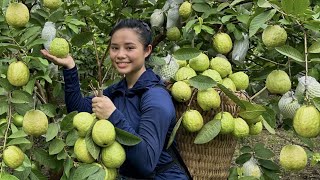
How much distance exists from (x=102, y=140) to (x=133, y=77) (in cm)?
38

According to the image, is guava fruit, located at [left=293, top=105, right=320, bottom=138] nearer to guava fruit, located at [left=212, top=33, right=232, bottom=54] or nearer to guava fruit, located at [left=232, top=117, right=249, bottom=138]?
guava fruit, located at [left=232, top=117, right=249, bottom=138]

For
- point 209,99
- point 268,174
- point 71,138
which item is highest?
point 209,99

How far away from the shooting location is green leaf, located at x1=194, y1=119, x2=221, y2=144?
1.54 meters

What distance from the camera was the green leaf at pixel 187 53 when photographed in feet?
5.33

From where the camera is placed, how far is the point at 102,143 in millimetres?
1340

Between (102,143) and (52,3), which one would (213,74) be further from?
(52,3)

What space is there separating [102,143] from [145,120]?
0.60ft

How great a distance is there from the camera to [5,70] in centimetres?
168

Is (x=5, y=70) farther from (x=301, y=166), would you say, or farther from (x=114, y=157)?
(x=301, y=166)

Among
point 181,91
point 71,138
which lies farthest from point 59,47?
point 181,91

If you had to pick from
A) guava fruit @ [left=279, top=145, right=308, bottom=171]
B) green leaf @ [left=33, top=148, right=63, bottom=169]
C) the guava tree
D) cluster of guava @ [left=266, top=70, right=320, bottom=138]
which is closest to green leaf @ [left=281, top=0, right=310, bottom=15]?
the guava tree

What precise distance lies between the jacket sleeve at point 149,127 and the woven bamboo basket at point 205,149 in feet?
0.46

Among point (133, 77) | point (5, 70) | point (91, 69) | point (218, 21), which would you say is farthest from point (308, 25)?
point (91, 69)

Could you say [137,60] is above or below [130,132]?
above
